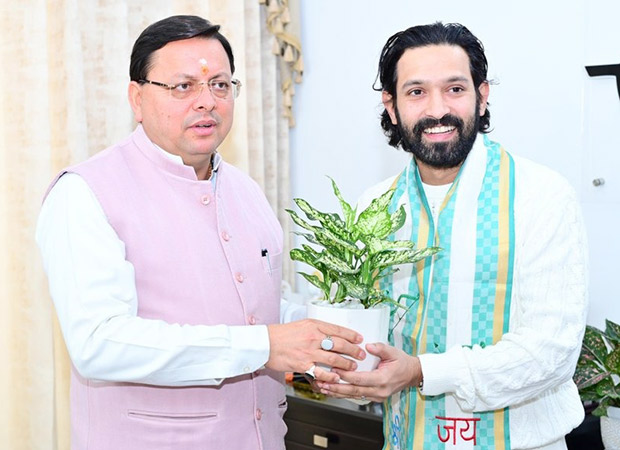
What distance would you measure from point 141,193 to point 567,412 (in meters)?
1.07

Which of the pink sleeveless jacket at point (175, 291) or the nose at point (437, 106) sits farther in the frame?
the nose at point (437, 106)

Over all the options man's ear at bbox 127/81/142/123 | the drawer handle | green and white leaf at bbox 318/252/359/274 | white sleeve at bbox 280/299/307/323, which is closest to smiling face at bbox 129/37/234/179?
man's ear at bbox 127/81/142/123

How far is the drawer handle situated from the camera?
278 centimetres

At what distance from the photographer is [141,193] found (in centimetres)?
162

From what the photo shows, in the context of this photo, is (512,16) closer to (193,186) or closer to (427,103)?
(427,103)

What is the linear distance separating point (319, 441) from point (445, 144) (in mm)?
1448

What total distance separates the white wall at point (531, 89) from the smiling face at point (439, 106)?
103cm

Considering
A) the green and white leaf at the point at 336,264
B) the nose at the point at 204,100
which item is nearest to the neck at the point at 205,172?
the nose at the point at 204,100

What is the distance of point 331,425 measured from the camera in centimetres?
274

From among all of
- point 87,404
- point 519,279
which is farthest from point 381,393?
point 87,404

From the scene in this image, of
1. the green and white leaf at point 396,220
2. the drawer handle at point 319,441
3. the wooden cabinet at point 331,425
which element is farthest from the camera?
the drawer handle at point 319,441

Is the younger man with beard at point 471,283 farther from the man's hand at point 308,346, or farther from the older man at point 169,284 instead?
the older man at point 169,284

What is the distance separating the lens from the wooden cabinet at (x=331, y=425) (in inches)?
104

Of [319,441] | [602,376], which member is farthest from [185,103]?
[319,441]
